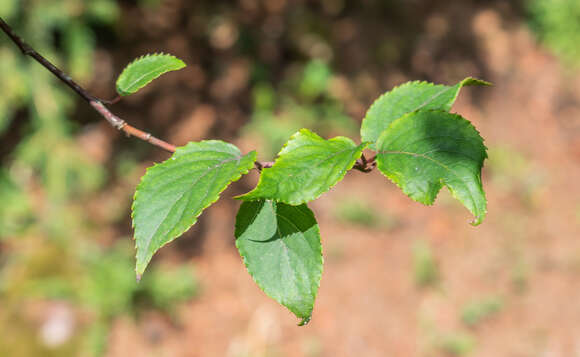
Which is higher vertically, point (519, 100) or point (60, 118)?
point (519, 100)

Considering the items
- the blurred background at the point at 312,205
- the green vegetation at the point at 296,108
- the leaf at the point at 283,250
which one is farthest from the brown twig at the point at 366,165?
the green vegetation at the point at 296,108

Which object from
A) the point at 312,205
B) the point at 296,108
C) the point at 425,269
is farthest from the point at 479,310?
the point at 296,108

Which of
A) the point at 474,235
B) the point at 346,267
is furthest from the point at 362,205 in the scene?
the point at 474,235

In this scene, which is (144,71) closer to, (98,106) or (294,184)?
(98,106)

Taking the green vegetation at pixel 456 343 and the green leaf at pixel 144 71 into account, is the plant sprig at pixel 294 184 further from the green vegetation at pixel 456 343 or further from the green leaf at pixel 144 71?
the green vegetation at pixel 456 343

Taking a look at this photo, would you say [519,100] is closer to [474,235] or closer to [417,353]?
[474,235]

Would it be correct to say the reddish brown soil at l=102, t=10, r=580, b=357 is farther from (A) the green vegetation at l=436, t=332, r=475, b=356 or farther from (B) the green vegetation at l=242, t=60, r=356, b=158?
(B) the green vegetation at l=242, t=60, r=356, b=158
